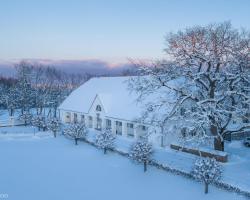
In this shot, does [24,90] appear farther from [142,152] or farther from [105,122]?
[142,152]

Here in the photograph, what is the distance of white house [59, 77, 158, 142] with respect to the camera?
115 ft

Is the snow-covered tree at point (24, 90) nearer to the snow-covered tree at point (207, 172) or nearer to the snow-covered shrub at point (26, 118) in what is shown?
the snow-covered shrub at point (26, 118)

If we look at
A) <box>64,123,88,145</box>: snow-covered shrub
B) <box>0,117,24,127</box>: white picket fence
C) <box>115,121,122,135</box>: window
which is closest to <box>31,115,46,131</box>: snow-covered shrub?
<box>0,117,24,127</box>: white picket fence

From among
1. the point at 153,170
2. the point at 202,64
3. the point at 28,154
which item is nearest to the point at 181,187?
the point at 153,170

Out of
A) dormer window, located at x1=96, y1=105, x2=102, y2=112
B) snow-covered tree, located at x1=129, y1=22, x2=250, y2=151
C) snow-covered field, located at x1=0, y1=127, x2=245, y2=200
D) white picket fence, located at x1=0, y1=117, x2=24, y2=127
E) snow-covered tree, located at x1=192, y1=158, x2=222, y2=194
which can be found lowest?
snow-covered field, located at x1=0, y1=127, x2=245, y2=200

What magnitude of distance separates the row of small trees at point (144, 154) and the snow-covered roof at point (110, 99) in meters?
4.96

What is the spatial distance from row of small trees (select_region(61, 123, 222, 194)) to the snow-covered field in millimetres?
820

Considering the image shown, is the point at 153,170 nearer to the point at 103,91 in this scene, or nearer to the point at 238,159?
the point at 238,159

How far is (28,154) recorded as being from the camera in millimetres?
29984

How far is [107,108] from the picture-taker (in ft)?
128

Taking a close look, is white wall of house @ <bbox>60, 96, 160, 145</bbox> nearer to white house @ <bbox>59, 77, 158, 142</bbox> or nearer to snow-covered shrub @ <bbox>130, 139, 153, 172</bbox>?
white house @ <bbox>59, 77, 158, 142</bbox>

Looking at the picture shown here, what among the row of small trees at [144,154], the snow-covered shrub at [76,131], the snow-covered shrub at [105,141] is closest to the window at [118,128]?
the row of small trees at [144,154]

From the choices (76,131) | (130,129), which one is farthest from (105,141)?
(130,129)

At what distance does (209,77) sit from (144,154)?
829 centimetres
